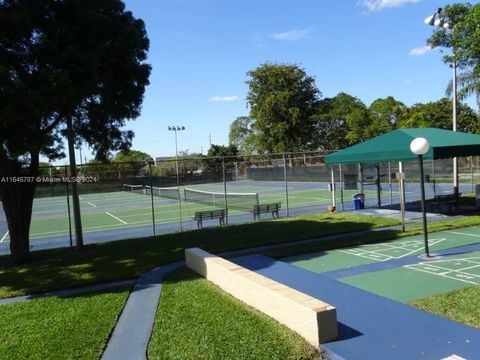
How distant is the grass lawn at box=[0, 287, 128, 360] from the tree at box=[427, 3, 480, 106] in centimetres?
1425

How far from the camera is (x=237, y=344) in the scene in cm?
650

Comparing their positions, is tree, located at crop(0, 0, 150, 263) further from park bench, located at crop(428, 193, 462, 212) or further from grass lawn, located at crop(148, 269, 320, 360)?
park bench, located at crop(428, 193, 462, 212)

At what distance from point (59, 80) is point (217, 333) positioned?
280 inches

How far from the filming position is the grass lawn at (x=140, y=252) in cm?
1135

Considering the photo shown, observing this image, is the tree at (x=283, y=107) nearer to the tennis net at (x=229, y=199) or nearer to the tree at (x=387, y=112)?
the tree at (x=387, y=112)

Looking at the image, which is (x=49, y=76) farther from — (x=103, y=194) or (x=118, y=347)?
(x=103, y=194)

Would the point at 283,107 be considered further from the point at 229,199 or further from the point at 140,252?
the point at 140,252

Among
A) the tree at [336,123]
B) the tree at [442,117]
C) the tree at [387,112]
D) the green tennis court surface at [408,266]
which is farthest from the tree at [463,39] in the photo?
the tree at [336,123]

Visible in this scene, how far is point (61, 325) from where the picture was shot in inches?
308

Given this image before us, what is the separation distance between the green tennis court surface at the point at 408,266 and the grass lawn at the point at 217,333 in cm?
279

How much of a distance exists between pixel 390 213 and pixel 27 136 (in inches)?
573

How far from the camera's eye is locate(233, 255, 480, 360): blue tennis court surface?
597cm

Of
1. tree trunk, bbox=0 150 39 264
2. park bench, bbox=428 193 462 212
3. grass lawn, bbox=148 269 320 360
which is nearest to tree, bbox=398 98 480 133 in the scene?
park bench, bbox=428 193 462 212

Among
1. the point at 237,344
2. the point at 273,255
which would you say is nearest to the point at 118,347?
the point at 237,344
